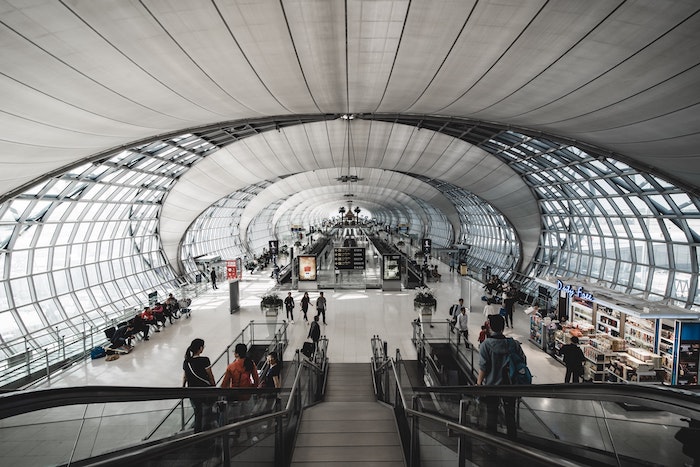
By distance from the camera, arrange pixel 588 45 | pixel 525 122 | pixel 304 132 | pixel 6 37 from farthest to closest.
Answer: pixel 304 132 < pixel 525 122 < pixel 588 45 < pixel 6 37

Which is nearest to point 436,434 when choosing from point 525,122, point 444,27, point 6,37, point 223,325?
point 444,27

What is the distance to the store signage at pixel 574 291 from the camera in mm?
12328

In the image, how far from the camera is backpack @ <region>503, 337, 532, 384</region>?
4098mm

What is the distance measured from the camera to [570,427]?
234 cm

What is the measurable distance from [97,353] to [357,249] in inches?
583

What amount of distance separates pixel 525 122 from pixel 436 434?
12.3m

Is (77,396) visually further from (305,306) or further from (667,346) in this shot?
(305,306)

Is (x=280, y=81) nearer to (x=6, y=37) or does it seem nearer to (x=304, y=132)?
(x=6, y=37)

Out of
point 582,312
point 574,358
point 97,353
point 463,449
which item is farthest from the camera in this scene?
point 582,312

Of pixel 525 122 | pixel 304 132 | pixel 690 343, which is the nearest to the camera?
pixel 690 343

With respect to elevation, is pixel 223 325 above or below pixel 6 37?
below

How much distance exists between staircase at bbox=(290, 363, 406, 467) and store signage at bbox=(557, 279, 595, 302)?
30.6ft

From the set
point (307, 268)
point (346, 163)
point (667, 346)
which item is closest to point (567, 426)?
point (667, 346)

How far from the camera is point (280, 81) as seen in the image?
10141mm
